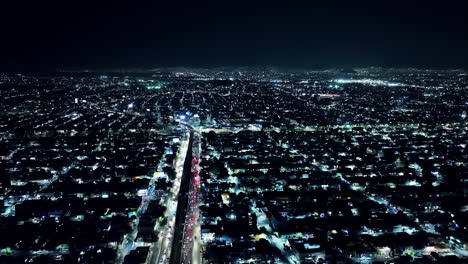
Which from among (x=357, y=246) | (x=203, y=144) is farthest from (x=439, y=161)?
(x=203, y=144)

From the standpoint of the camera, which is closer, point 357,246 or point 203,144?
point 357,246

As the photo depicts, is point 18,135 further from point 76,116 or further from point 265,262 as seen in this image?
point 265,262

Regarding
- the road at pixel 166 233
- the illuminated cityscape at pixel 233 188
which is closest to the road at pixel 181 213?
the illuminated cityscape at pixel 233 188

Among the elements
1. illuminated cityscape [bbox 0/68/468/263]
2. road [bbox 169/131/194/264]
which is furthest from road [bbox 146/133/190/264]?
road [bbox 169/131/194/264]

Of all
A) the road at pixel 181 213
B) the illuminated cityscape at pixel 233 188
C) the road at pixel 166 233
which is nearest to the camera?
the road at pixel 166 233

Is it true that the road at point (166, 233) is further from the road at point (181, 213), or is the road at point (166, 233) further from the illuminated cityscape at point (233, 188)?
the road at point (181, 213)

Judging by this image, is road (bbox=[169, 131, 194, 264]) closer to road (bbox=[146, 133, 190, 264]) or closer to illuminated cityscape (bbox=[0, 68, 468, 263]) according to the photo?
illuminated cityscape (bbox=[0, 68, 468, 263])

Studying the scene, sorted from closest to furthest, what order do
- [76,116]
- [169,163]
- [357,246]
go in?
[357,246]
[169,163]
[76,116]

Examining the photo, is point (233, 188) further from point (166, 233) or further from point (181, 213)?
point (166, 233)
